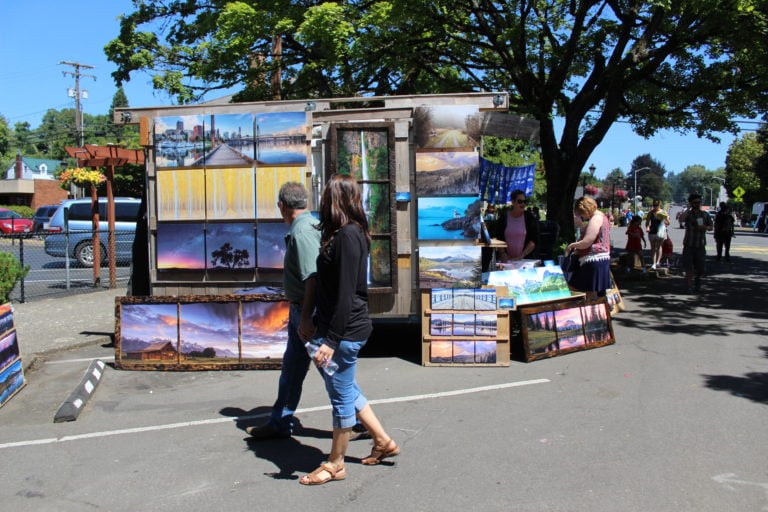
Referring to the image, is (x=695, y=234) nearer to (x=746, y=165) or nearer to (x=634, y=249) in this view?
(x=634, y=249)

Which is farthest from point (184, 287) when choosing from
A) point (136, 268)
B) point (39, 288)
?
point (39, 288)

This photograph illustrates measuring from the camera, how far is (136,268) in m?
7.96

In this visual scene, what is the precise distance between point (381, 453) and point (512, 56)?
42.6 feet

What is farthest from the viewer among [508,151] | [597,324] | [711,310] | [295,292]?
→ [508,151]

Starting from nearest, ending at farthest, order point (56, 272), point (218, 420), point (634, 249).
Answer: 1. point (218, 420)
2. point (634, 249)
3. point (56, 272)

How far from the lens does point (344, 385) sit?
13.1 ft

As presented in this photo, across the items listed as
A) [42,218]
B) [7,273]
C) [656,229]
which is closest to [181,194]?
[7,273]

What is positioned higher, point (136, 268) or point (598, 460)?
point (136, 268)

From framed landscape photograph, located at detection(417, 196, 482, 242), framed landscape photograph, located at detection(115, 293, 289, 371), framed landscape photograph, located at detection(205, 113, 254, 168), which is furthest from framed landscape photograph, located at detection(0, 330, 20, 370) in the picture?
framed landscape photograph, located at detection(417, 196, 482, 242)

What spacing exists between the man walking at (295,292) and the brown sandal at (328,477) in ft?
2.63

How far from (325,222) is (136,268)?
15.8 feet

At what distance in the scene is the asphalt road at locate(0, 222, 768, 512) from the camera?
3908mm

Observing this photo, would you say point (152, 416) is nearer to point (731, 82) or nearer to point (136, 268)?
point (136, 268)

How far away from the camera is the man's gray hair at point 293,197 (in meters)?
4.57
